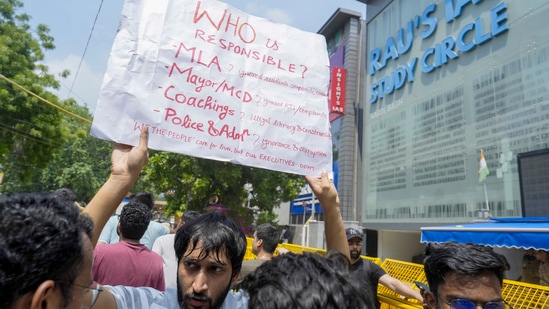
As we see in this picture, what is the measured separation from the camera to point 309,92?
2.76 meters

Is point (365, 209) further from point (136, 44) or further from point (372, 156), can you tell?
point (136, 44)

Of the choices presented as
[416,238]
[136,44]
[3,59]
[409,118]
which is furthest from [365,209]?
[136,44]

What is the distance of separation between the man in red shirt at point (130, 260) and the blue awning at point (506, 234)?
17.7 ft

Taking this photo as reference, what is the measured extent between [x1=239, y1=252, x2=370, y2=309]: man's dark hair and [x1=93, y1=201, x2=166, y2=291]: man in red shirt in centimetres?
180

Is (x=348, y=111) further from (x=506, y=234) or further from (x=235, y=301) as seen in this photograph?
(x=235, y=301)

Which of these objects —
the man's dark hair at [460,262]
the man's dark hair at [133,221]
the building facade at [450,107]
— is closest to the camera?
the man's dark hair at [460,262]

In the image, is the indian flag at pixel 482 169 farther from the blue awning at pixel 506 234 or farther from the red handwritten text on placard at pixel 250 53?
the red handwritten text on placard at pixel 250 53

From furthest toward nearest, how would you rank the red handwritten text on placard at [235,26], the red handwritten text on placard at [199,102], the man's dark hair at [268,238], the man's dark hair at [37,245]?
the man's dark hair at [268,238] < the red handwritten text on placard at [235,26] < the red handwritten text on placard at [199,102] < the man's dark hair at [37,245]

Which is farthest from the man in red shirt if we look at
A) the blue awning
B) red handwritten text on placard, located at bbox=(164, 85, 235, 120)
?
the blue awning

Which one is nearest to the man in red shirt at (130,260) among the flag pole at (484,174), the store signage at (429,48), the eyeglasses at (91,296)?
the eyeglasses at (91,296)

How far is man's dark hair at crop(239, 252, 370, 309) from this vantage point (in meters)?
1.01

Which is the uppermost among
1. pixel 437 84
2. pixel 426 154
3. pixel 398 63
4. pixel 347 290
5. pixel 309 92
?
pixel 398 63

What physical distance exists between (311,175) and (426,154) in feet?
36.5

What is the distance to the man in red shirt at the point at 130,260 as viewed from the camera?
259cm
